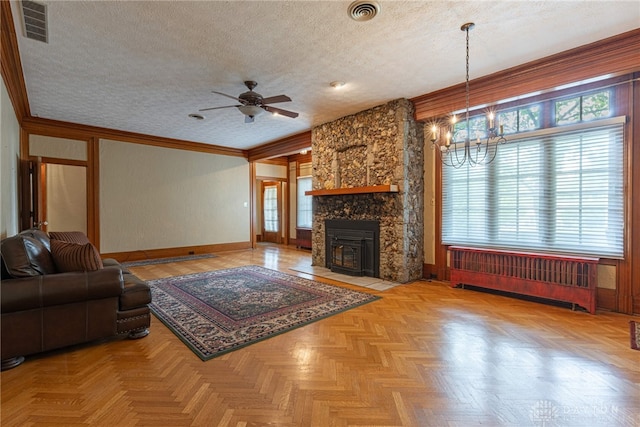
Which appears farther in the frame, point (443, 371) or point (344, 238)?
point (344, 238)

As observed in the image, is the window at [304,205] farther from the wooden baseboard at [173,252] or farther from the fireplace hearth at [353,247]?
the fireplace hearth at [353,247]

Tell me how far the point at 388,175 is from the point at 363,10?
A: 2.66m

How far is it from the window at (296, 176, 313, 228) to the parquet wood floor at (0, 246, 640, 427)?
5.70 m

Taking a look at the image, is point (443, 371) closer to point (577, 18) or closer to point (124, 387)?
point (124, 387)

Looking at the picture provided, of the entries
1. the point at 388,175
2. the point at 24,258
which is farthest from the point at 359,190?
the point at 24,258

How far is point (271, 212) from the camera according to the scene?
10.3 m

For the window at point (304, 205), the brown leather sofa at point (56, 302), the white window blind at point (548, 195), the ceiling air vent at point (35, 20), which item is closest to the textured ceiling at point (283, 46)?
the ceiling air vent at point (35, 20)

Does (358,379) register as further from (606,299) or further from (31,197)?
(31,197)

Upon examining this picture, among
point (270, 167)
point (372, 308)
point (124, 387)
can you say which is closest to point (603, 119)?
point (372, 308)

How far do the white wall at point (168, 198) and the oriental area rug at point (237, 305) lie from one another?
2571mm

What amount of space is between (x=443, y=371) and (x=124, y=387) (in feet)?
7.22

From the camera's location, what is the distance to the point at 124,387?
78.5 inches

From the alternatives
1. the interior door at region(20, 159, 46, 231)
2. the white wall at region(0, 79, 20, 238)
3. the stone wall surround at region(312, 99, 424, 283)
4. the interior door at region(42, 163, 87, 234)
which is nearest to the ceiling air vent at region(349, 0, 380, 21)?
the stone wall surround at region(312, 99, 424, 283)

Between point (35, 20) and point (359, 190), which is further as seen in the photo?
point (359, 190)
